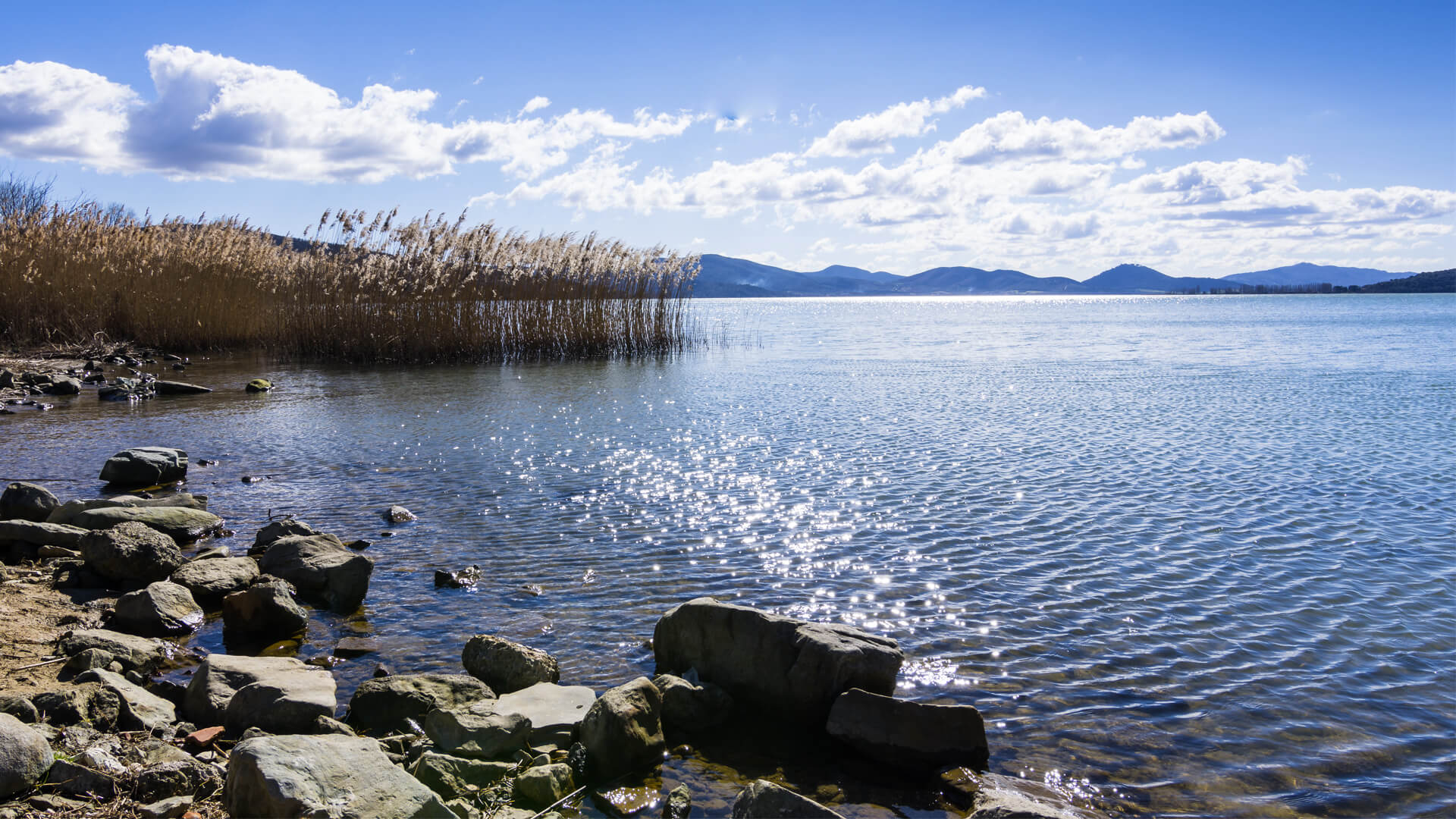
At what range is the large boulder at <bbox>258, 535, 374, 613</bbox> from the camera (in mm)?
6957

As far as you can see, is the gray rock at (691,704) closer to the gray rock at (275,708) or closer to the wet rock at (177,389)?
the gray rock at (275,708)

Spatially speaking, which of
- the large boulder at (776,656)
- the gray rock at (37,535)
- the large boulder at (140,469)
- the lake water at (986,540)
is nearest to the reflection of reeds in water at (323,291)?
the lake water at (986,540)


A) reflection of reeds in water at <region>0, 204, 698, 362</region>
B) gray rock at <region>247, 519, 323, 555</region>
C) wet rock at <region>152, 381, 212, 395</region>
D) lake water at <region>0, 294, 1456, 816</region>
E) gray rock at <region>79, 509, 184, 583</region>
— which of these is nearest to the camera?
lake water at <region>0, 294, 1456, 816</region>

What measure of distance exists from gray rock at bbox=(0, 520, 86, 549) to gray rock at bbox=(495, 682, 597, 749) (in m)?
5.20

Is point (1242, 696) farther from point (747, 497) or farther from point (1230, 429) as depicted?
point (1230, 429)

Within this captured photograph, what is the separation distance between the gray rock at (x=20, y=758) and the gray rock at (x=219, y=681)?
99cm

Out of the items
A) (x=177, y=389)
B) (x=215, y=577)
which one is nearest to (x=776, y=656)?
(x=215, y=577)

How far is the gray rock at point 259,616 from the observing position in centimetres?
635

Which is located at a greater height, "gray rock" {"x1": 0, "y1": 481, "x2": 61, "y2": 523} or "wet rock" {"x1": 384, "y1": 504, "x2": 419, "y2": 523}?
"gray rock" {"x1": 0, "y1": 481, "x2": 61, "y2": 523}

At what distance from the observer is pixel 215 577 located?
7.00 meters

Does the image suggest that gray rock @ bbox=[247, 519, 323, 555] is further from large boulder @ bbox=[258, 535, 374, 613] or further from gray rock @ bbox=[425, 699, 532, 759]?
gray rock @ bbox=[425, 699, 532, 759]

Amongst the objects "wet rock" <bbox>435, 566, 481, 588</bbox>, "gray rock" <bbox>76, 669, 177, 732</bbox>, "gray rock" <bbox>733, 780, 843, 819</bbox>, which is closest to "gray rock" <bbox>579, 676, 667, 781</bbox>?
"gray rock" <bbox>733, 780, 843, 819</bbox>

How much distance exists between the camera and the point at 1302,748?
4867mm

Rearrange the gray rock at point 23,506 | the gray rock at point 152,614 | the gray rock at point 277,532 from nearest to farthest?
1. the gray rock at point 152,614
2. the gray rock at point 277,532
3. the gray rock at point 23,506
